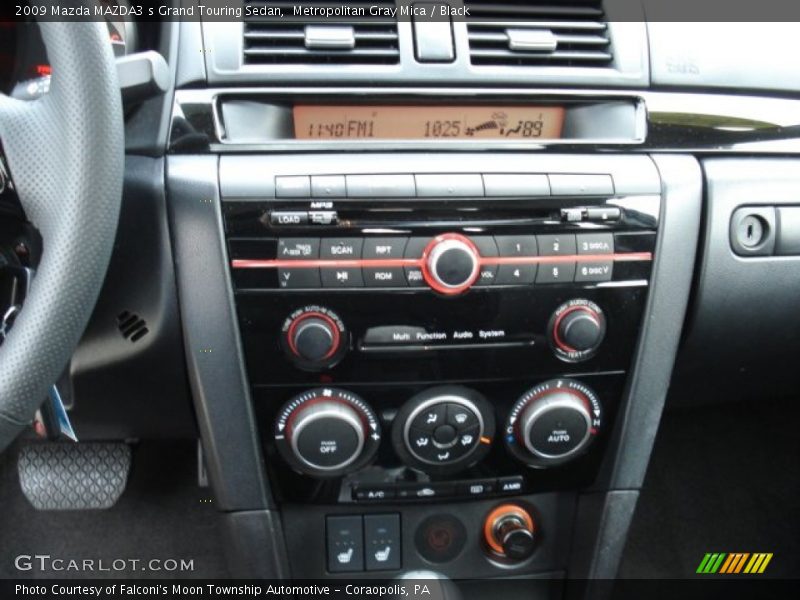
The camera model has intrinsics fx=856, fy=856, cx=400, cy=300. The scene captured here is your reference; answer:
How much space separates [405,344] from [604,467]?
1.17 ft

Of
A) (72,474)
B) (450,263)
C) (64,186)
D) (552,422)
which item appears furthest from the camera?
(72,474)

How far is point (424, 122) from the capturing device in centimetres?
101

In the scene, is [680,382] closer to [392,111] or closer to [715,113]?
[715,113]

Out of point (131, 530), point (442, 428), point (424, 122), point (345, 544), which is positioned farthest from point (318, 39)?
point (131, 530)

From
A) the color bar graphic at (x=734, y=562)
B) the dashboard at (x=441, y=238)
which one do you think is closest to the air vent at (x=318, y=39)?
the dashboard at (x=441, y=238)

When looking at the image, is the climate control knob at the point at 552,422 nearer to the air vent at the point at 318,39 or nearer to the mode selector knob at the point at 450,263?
the mode selector knob at the point at 450,263

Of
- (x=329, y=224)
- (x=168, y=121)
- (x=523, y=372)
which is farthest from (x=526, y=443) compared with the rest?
(x=168, y=121)

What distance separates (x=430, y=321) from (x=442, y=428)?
144mm

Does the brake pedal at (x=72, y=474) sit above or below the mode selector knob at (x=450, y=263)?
below

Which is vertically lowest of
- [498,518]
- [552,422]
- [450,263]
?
[498,518]

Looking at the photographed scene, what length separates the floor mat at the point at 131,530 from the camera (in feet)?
5.31

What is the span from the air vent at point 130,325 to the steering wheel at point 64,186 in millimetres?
215

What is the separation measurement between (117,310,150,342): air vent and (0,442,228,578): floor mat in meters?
0.68

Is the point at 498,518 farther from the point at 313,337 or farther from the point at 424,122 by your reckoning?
the point at 424,122
